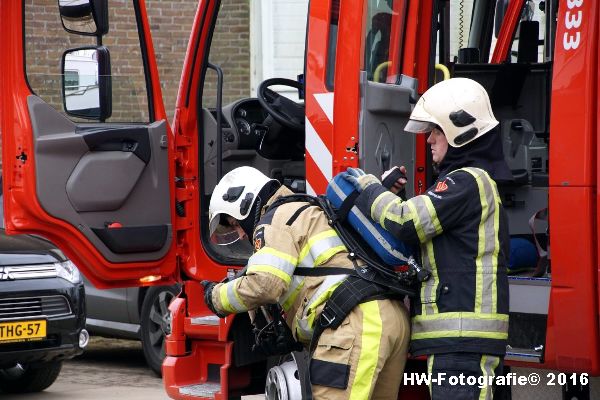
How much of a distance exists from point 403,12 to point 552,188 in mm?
1333

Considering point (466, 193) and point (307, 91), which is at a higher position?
point (307, 91)

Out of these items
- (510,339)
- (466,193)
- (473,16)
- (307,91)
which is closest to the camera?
(466,193)

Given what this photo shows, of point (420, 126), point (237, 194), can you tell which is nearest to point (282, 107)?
point (237, 194)

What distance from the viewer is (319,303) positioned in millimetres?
4574

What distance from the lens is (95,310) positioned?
10.3m

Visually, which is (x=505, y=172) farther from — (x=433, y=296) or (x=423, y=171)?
(x=423, y=171)

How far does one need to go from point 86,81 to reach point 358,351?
7.44ft

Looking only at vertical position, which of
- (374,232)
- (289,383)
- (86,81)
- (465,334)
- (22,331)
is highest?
(86,81)

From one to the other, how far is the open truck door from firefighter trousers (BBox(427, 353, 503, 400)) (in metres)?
2.23

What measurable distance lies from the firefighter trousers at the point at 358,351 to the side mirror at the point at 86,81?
2.04 metres

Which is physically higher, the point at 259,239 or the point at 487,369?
the point at 259,239

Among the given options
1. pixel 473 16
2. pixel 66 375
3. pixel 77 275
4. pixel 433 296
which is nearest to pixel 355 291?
pixel 433 296

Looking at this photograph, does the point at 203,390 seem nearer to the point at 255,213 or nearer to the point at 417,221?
the point at 255,213

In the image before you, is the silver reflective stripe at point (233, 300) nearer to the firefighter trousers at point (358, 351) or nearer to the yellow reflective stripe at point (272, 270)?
the yellow reflective stripe at point (272, 270)
